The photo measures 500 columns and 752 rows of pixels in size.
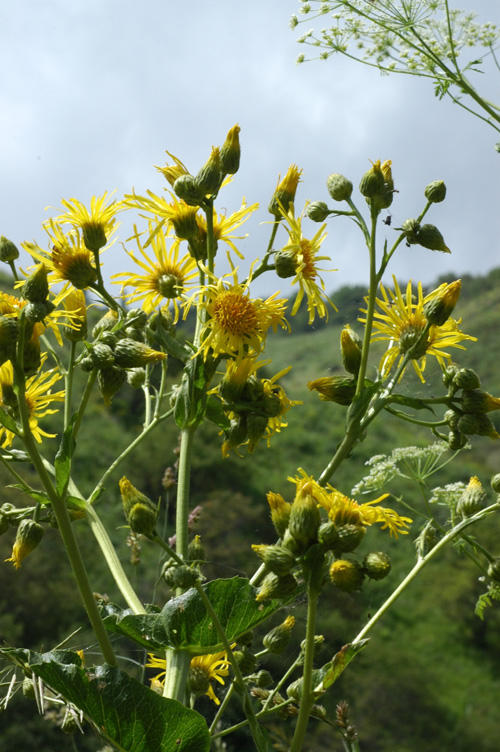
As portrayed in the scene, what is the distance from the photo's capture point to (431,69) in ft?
5.34

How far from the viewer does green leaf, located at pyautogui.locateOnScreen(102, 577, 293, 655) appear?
2.68 ft

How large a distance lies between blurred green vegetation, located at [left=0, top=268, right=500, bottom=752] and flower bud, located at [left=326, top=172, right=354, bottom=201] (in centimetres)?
504

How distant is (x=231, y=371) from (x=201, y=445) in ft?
33.5

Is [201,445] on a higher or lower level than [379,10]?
lower

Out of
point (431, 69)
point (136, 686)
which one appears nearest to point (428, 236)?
point (136, 686)

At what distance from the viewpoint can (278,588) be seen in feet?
2.49

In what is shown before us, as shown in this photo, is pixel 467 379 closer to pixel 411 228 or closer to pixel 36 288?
pixel 411 228

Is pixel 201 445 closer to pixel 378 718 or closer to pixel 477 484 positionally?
pixel 378 718

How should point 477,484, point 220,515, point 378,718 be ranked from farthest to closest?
point 378,718 → point 220,515 → point 477,484

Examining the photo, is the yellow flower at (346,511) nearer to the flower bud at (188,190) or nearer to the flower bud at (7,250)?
the flower bud at (188,190)

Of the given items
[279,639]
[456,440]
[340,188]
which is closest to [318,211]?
[340,188]

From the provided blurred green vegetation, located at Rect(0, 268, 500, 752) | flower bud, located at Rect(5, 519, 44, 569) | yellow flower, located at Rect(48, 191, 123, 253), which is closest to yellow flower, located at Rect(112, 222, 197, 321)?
yellow flower, located at Rect(48, 191, 123, 253)

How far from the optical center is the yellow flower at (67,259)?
0.99 meters

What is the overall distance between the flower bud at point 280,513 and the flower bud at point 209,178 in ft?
1.35
